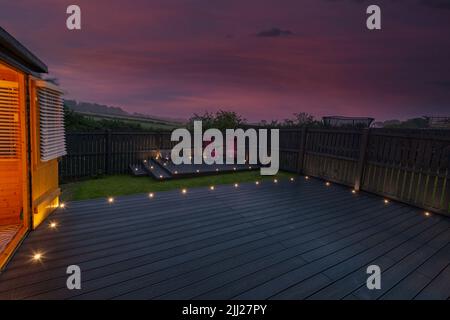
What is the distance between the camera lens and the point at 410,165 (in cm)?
572

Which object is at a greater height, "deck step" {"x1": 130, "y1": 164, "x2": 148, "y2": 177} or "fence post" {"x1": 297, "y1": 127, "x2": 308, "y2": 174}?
"fence post" {"x1": 297, "y1": 127, "x2": 308, "y2": 174}

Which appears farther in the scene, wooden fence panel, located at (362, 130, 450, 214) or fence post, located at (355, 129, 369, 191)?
fence post, located at (355, 129, 369, 191)

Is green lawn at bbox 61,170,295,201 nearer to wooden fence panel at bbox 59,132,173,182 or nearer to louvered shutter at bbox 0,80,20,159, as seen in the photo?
wooden fence panel at bbox 59,132,173,182

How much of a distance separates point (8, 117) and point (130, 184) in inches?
163

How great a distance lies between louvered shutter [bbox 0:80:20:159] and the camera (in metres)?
3.54

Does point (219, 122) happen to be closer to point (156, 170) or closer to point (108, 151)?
point (156, 170)

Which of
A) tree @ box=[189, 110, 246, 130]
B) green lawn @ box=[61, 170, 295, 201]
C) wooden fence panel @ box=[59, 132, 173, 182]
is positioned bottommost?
green lawn @ box=[61, 170, 295, 201]

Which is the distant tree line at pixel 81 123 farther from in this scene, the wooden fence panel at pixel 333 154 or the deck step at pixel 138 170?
the wooden fence panel at pixel 333 154

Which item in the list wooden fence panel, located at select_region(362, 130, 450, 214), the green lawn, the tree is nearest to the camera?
wooden fence panel, located at select_region(362, 130, 450, 214)

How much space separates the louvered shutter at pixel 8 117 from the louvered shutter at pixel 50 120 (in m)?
0.34

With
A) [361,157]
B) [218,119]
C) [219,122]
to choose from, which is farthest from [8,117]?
[218,119]

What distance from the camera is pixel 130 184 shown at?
7414mm

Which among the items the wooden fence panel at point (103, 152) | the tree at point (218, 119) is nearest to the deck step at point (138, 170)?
the wooden fence panel at point (103, 152)

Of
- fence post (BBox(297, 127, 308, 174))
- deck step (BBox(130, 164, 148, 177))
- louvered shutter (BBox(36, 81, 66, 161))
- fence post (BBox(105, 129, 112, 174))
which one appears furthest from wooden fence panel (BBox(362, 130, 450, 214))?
fence post (BBox(105, 129, 112, 174))
